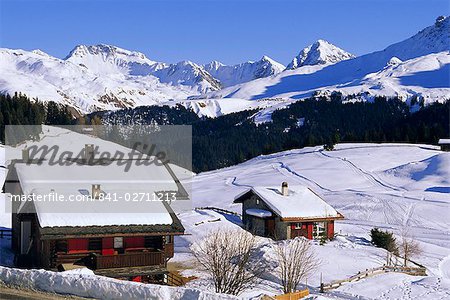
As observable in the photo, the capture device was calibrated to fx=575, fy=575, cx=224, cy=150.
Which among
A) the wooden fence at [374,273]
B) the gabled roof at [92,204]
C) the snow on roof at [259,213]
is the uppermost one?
the gabled roof at [92,204]

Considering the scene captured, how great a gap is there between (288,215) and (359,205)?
25748 millimetres

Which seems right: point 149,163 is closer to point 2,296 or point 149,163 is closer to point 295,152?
point 2,296

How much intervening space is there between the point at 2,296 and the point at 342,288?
72.0ft

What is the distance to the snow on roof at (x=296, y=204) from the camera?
47.9m

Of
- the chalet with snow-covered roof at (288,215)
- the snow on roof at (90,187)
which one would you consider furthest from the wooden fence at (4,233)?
the chalet with snow-covered roof at (288,215)

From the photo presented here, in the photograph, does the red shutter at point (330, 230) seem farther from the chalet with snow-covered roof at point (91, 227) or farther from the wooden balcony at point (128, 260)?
the wooden balcony at point (128, 260)

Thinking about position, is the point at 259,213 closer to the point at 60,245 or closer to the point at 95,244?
the point at 95,244

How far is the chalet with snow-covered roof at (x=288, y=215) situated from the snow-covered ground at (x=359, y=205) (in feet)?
6.03

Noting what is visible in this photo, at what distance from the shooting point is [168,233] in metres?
31.0

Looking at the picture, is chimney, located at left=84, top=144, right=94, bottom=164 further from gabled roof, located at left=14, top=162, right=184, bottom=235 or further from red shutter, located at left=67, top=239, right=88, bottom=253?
red shutter, located at left=67, top=239, right=88, bottom=253

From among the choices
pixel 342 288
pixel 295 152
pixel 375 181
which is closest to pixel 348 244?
pixel 342 288

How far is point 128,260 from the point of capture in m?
30.1

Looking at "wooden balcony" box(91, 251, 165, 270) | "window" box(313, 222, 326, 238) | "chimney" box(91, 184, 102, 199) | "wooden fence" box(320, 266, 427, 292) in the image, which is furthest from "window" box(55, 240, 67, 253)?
"window" box(313, 222, 326, 238)

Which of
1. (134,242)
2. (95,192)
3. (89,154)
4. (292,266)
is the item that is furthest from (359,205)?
(95,192)
